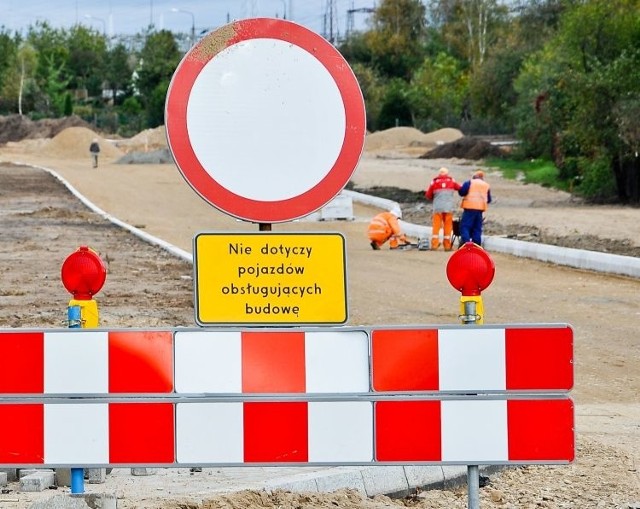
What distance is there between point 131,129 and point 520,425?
10527cm

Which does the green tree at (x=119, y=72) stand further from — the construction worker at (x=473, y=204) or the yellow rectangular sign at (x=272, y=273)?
the yellow rectangular sign at (x=272, y=273)

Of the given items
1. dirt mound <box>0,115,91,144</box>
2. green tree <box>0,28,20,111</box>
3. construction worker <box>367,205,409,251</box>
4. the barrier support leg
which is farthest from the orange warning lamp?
green tree <box>0,28,20,111</box>

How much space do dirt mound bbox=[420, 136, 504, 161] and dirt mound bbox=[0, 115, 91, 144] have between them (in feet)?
116

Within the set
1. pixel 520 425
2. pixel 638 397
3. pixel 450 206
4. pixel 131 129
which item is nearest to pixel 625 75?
pixel 450 206

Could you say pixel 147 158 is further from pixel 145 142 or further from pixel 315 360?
pixel 315 360

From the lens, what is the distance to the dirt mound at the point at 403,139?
8488 centimetres

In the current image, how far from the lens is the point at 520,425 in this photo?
494 cm

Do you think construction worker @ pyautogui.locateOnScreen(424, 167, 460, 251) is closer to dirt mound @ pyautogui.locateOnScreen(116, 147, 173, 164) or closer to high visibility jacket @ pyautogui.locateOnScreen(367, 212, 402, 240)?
high visibility jacket @ pyautogui.locateOnScreen(367, 212, 402, 240)

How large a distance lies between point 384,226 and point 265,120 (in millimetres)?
19627

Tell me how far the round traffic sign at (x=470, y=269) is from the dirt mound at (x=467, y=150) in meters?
61.1

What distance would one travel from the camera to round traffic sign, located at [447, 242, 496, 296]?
15.9 ft

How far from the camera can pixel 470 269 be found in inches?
191

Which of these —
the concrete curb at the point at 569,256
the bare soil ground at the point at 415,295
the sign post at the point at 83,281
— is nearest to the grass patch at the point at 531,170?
the bare soil ground at the point at 415,295

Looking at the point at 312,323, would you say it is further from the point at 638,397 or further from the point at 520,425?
the point at 638,397
